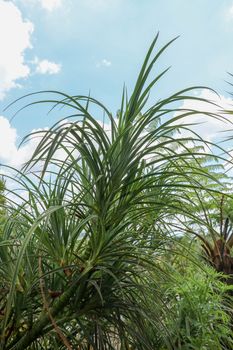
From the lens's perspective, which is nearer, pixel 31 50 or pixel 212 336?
pixel 212 336

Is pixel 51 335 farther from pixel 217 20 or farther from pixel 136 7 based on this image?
pixel 217 20

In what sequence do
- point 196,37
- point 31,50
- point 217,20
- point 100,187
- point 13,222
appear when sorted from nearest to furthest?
1. point 100,187
2. point 13,222
3. point 196,37
4. point 31,50
5. point 217,20

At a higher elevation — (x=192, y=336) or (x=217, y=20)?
(x=217, y=20)

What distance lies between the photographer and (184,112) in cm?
83

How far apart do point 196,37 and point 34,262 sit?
6.10ft

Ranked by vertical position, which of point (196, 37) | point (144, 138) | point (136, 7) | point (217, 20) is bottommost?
point (144, 138)

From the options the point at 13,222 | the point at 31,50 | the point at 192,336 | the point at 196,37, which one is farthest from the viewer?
the point at 31,50

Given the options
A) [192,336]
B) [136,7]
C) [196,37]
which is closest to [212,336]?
[192,336]

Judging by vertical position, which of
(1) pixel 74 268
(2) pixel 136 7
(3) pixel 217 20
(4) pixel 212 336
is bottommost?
(4) pixel 212 336

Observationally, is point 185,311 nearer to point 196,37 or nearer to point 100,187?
point 100,187

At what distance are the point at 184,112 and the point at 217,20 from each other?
2312 millimetres

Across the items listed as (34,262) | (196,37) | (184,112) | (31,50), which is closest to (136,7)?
(196,37)

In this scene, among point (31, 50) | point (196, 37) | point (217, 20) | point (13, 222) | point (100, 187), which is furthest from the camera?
point (217, 20)

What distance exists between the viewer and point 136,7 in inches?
92.0
